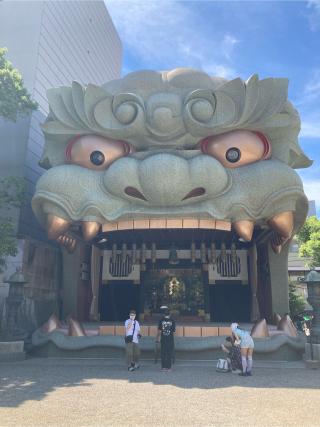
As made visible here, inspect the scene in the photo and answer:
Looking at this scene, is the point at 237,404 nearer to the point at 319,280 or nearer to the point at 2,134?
the point at 319,280

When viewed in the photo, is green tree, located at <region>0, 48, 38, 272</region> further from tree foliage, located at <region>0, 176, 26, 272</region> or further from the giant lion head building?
the giant lion head building

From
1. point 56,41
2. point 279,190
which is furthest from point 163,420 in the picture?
point 56,41

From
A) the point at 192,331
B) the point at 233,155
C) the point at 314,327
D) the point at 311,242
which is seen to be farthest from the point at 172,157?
the point at 311,242

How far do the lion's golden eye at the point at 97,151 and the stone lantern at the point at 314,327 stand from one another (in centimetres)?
738

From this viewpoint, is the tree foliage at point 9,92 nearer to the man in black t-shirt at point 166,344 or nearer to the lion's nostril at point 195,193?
the lion's nostril at point 195,193

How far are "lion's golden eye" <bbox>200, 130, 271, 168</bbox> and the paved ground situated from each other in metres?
6.40

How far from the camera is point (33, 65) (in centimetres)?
1585

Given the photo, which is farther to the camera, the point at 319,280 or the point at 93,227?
the point at 93,227

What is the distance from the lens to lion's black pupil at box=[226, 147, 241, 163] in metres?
11.5

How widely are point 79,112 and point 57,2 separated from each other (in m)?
10.5

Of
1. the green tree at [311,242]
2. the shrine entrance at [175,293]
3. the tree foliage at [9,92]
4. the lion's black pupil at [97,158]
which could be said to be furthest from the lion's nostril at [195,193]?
the green tree at [311,242]

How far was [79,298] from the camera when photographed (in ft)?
48.1

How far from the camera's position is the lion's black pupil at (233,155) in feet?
37.7

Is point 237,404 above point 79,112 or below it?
below
